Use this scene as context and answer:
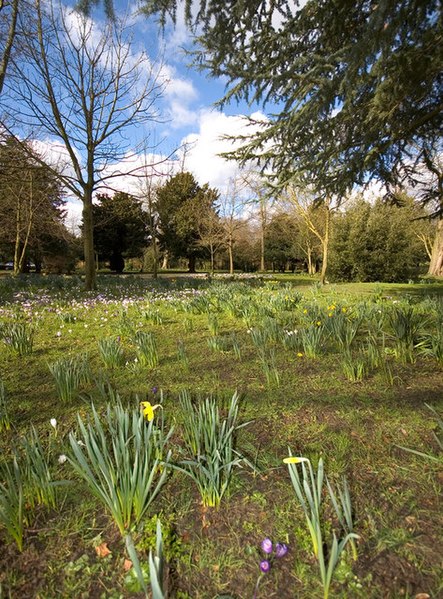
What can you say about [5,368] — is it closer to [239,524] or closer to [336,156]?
[239,524]

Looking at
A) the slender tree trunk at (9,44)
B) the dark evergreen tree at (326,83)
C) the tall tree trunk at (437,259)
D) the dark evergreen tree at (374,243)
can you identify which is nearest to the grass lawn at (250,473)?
the dark evergreen tree at (326,83)

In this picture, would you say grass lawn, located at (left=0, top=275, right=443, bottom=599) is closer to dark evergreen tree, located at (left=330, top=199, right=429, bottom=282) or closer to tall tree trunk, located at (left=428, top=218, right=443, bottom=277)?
dark evergreen tree, located at (left=330, top=199, right=429, bottom=282)

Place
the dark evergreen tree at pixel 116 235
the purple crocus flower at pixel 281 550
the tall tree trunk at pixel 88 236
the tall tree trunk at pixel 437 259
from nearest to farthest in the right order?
the purple crocus flower at pixel 281 550 < the tall tree trunk at pixel 88 236 < the tall tree trunk at pixel 437 259 < the dark evergreen tree at pixel 116 235

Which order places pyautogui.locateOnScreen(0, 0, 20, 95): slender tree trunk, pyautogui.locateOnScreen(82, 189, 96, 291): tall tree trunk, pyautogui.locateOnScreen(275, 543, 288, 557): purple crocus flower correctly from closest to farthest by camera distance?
pyautogui.locateOnScreen(275, 543, 288, 557): purple crocus flower < pyautogui.locateOnScreen(0, 0, 20, 95): slender tree trunk < pyautogui.locateOnScreen(82, 189, 96, 291): tall tree trunk

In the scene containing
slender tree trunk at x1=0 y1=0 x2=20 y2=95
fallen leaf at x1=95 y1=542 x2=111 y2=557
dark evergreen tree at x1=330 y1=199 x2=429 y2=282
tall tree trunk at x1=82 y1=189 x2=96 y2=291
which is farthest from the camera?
dark evergreen tree at x1=330 y1=199 x2=429 y2=282

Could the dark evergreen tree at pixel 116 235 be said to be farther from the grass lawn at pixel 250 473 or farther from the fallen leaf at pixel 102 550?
the fallen leaf at pixel 102 550

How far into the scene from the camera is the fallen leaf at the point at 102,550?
1.25 metres

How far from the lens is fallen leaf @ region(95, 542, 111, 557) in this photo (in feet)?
4.09

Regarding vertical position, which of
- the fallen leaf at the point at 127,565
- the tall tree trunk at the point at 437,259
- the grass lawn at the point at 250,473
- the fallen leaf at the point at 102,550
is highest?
the tall tree trunk at the point at 437,259

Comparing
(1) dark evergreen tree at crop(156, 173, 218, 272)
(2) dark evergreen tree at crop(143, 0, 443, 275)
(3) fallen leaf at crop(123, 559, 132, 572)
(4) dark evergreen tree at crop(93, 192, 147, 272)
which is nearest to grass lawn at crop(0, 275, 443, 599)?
(3) fallen leaf at crop(123, 559, 132, 572)

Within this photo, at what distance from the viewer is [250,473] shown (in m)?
1.66

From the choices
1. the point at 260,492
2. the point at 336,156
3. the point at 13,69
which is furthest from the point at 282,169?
the point at 13,69

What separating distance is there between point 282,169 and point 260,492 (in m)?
4.42

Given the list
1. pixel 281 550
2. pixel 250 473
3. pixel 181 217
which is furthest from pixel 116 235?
pixel 281 550
